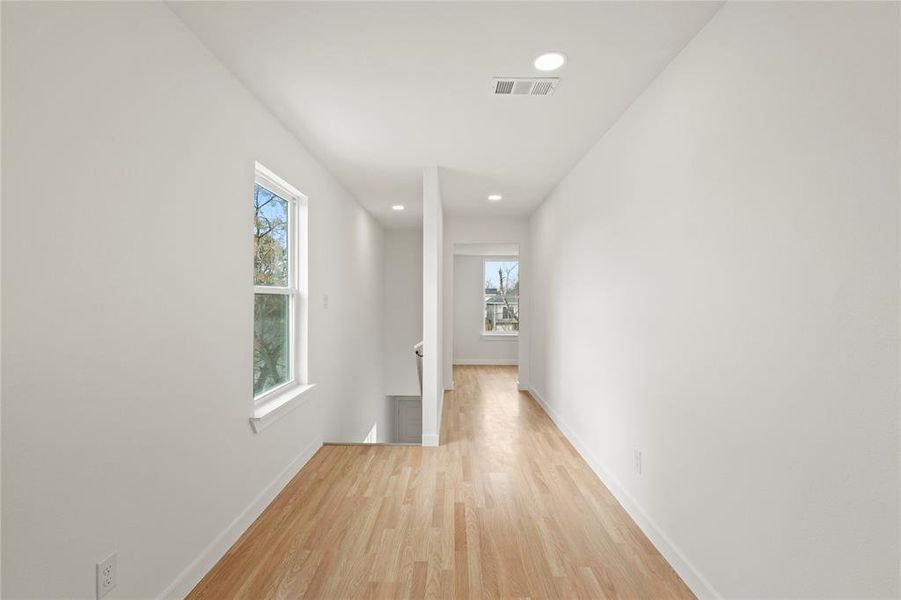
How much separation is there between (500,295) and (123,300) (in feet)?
25.8

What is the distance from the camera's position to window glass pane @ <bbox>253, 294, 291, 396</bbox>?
2.77m

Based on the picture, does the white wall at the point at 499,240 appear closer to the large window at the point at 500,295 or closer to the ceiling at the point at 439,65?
the ceiling at the point at 439,65

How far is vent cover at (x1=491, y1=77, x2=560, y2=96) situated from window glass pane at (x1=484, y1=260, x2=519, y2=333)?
655 cm

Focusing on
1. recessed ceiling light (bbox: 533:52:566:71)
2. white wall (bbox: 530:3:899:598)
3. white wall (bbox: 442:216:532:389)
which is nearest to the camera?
white wall (bbox: 530:3:899:598)

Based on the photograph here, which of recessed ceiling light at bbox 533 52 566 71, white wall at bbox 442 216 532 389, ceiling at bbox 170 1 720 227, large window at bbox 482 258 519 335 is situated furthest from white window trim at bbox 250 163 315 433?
large window at bbox 482 258 519 335

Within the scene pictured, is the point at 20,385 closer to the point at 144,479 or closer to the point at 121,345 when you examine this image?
the point at 121,345

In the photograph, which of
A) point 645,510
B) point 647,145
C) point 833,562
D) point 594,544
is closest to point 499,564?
point 594,544

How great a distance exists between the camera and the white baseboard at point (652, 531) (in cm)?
182

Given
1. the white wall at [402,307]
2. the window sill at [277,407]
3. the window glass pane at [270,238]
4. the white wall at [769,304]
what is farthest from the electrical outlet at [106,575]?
the white wall at [402,307]

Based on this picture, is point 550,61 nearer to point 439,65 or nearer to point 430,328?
point 439,65

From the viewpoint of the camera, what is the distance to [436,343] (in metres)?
3.86

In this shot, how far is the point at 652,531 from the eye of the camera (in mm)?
2229

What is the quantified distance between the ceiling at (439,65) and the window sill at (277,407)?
1.84 metres

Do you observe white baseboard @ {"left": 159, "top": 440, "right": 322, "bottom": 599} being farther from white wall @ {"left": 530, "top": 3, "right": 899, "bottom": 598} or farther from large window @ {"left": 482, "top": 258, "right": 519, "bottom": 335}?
large window @ {"left": 482, "top": 258, "right": 519, "bottom": 335}
